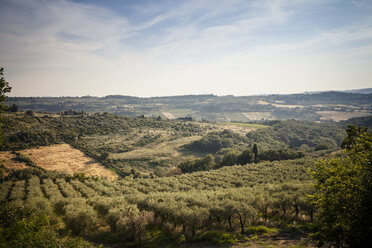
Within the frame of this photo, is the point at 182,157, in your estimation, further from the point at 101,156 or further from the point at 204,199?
the point at 204,199

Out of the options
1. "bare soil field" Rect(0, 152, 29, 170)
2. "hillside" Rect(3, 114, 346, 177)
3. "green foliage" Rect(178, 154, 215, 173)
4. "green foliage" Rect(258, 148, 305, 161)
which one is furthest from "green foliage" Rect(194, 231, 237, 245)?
"bare soil field" Rect(0, 152, 29, 170)

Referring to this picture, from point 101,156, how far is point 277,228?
9652cm

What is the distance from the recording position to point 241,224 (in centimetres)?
2814

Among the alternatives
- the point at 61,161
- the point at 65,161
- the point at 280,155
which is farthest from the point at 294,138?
the point at 61,161

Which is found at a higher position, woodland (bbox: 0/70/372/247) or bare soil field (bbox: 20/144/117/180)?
woodland (bbox: 0/70/372/247)

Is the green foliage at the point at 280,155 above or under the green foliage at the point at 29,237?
under

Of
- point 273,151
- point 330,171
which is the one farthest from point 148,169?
point 330,171

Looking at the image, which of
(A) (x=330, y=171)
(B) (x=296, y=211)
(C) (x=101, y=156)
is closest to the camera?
(A) (x=330, y=171)

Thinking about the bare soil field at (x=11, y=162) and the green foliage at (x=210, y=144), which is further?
the green foliage at (x=210, y=144)

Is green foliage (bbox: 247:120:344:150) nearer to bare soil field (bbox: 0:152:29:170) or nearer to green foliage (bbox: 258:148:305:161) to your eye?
green foliage (bbox: 258:148:305:161)

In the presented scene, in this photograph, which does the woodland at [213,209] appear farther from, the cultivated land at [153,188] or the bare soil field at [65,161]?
the bare soil field at [65,161]

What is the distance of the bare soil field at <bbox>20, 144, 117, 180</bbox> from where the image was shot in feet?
289

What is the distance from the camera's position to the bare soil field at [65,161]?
88.1 metres

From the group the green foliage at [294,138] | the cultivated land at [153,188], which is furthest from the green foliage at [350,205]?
the green foliage at [294,138]
